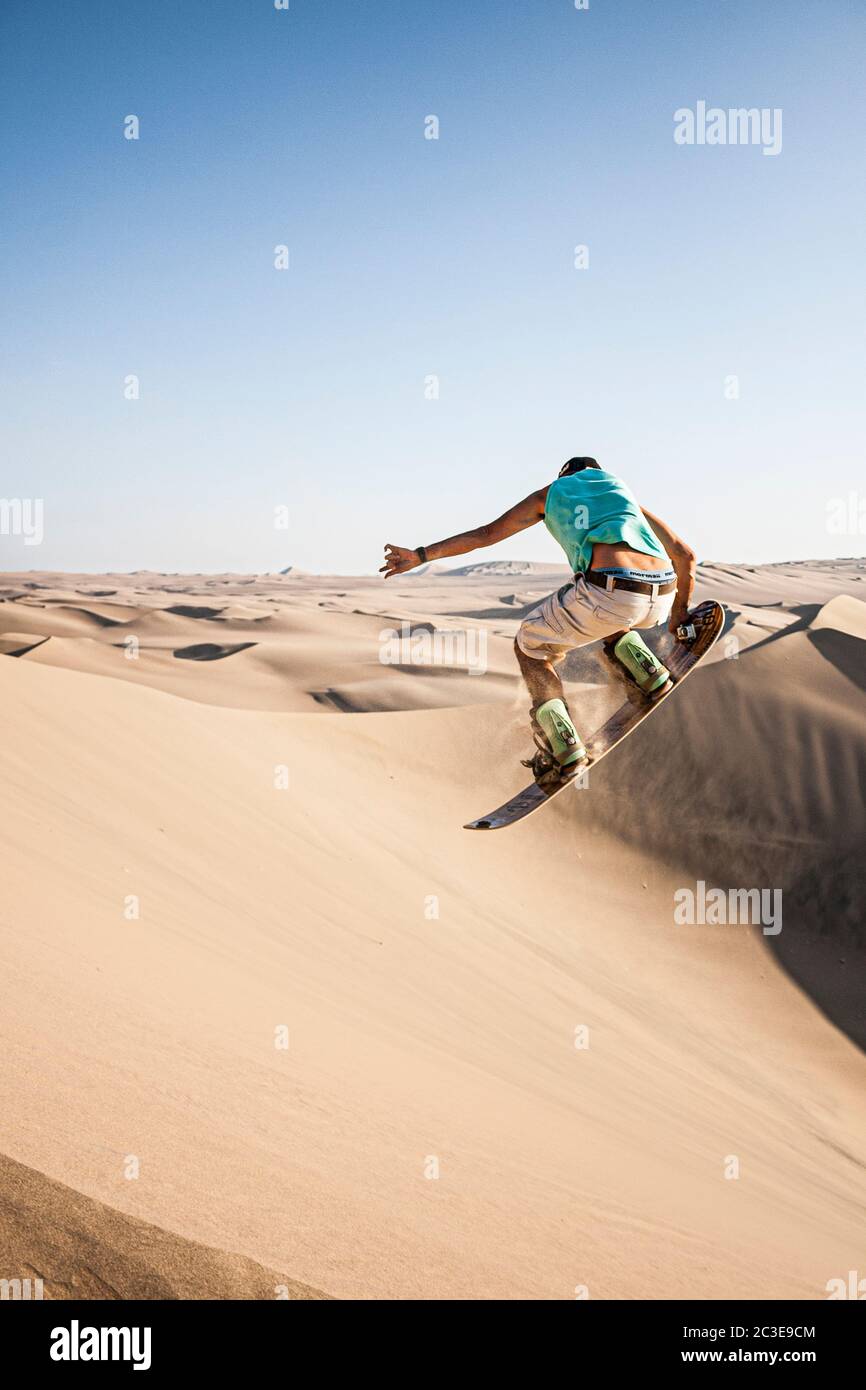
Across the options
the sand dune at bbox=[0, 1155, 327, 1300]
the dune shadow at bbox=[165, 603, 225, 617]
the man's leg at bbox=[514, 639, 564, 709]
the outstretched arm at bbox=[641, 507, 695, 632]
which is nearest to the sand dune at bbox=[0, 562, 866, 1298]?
the sand dune at bbox=[0, 1155, 327, 1300]

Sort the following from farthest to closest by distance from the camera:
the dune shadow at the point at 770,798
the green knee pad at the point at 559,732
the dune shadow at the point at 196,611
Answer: the dune shadow at the point at 196,611
the dune shadow at the point at 770,798
the green knee pad at the point at 559,732

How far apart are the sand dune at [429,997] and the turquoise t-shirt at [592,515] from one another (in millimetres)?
2693

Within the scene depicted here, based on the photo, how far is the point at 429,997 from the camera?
18.0 ft

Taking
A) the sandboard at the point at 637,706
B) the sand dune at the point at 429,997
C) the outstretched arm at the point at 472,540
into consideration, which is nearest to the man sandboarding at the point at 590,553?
the outstretched arm at the point at 472,540

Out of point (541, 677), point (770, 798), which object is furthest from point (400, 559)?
point (770, 798)

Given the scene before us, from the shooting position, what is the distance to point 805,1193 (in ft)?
16.4

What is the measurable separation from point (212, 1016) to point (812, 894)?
741cm

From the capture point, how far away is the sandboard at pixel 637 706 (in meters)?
5.98

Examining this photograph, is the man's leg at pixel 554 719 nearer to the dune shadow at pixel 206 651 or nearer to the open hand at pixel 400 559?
the open hand at pixel 400 559

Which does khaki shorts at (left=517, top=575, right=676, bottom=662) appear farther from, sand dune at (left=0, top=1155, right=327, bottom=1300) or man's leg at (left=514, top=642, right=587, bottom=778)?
sand dune at (left=0, top=1155, right=327, bottom=1300)

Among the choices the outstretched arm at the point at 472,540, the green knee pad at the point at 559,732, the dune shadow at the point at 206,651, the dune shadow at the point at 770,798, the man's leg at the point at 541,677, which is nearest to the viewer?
the outstretched arm at the point at 472,540

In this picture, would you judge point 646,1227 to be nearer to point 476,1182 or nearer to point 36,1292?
point 476,1182

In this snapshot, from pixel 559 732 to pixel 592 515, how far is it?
4.61 feet

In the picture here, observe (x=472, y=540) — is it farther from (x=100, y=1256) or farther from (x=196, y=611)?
(x=196, y=611)
